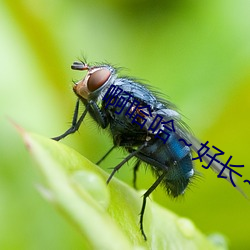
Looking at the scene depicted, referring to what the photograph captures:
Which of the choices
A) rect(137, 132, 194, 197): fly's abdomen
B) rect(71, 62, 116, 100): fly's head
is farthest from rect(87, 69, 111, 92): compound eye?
rect(137, 132, 194, 197): fly's abdomen

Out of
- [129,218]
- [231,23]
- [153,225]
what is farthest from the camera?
[231,23]

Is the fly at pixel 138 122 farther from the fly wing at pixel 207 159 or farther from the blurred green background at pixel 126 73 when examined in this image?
the blurred green background at pixel 126 73

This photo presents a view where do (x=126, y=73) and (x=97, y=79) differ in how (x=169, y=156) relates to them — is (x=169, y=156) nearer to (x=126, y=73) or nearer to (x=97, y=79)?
(x=97, y=79)

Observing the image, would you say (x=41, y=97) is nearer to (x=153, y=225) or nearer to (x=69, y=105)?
(x=69, y=105)

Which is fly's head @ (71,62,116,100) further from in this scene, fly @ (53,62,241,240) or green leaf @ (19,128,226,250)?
green leaf @ (19,128,226,250)

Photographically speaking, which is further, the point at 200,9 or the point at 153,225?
the point at 200,9

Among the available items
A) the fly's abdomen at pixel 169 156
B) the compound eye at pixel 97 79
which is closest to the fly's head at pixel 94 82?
the compound eye at pixel 97 79

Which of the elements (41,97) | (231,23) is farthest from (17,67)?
(231,23)
